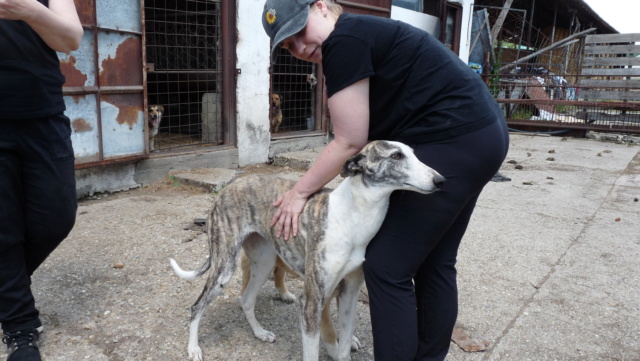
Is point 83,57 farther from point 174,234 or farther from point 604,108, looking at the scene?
point 604,108

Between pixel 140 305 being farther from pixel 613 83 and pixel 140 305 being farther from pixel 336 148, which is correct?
pixel 613 83

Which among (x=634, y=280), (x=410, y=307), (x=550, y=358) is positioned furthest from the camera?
(x=634, y=280)

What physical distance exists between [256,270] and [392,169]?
1.14 meters

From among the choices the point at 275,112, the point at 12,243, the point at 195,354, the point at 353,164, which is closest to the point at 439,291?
the point at 353,164

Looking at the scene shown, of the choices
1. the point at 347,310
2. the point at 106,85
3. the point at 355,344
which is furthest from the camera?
the point at 106,85

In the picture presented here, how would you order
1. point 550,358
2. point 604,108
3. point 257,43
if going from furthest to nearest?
point 604,108 < point 257,43 < point 550,358

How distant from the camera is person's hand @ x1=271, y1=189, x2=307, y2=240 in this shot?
7.25 feet

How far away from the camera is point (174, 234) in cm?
420

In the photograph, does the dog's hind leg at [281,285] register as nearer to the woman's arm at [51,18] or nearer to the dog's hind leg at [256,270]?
the dog's hind leg at [256,270]

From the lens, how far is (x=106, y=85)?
5.29 metres

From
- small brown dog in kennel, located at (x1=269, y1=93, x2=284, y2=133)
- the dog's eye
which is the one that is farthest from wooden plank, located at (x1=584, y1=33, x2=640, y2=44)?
the dog's eye

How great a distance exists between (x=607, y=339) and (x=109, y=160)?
4.78 metres

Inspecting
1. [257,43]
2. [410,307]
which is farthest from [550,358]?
[257,43]

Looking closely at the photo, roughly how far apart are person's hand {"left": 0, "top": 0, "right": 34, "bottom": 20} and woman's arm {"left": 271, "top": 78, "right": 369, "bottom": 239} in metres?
1.18
